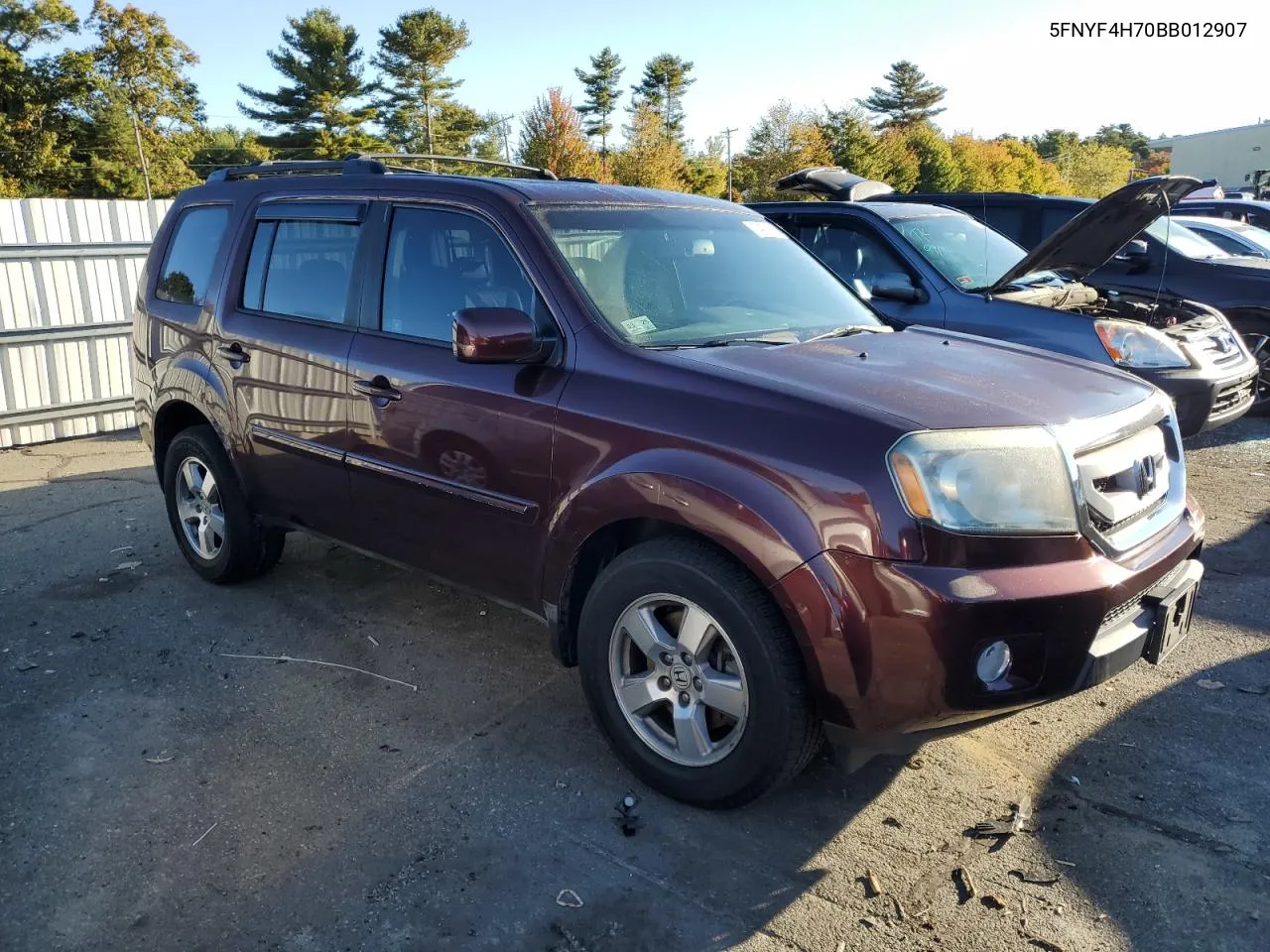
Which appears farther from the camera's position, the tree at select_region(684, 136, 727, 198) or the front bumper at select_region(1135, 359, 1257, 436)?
the tree at select_region(684, 136, 727, 198)

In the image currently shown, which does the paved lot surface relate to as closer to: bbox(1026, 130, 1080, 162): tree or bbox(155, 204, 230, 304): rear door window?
bbox(155, 204, 230, 304): rear door window

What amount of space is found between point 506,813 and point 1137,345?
5.28m

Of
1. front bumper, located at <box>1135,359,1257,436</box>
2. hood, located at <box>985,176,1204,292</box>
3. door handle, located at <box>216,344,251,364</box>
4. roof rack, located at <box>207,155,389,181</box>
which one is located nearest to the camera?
roof rack, located at <box>207,155,389,181</box>

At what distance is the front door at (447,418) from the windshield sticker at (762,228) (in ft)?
4.11

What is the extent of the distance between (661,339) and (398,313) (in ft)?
3.61

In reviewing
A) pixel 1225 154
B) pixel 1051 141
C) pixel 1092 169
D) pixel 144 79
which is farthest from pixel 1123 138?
pixel 144 79

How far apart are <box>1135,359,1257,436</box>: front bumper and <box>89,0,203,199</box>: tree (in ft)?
177

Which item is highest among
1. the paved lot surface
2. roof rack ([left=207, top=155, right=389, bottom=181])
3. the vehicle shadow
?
roof rack ([left=207, top=155, right=389, bottom=181])

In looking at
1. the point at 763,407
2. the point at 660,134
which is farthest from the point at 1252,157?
the point at 763,407

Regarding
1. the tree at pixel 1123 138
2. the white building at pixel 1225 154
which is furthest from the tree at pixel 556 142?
the tree at pixel 1123 138

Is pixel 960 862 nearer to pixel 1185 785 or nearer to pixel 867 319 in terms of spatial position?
pixel 1185 785

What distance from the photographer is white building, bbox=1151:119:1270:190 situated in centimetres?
6575

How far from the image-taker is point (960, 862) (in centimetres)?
276

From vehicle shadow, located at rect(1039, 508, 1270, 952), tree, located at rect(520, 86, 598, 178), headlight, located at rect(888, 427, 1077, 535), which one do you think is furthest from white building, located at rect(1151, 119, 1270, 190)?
headlight, located at rect(888, 427, 1077, 535)
